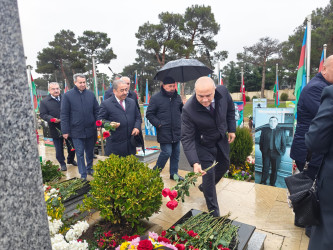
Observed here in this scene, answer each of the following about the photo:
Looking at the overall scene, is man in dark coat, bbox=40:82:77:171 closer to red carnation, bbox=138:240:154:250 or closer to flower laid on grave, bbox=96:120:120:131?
flower laid on grave, bbox=96:120:120:131

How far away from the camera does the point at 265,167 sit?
13.7 feet

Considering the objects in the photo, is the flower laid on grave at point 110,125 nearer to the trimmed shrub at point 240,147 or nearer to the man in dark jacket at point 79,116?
the man in dark jacket at point 79,116

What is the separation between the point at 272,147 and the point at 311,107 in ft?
6.21

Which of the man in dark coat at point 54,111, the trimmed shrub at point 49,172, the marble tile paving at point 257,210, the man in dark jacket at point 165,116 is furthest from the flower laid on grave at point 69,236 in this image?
the man in dark coat at point 54,111

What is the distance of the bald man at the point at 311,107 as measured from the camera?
228 centimetres

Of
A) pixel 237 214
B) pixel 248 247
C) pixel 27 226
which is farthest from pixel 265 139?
pixel 27 226

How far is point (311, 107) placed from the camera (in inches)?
94.0

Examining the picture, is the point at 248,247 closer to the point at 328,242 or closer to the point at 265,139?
the point at 328,242

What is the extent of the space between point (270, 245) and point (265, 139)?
6.89 ft

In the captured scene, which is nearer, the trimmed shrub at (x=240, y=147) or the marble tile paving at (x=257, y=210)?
the marble tile paving at (x=257, y=210)

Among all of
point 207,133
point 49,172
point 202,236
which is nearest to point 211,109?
Result: point 207,133

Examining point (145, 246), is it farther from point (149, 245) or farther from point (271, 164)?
point (271, 164)

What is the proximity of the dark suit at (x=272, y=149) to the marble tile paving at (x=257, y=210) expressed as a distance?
→ 312mm

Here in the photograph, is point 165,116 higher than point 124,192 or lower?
higher
